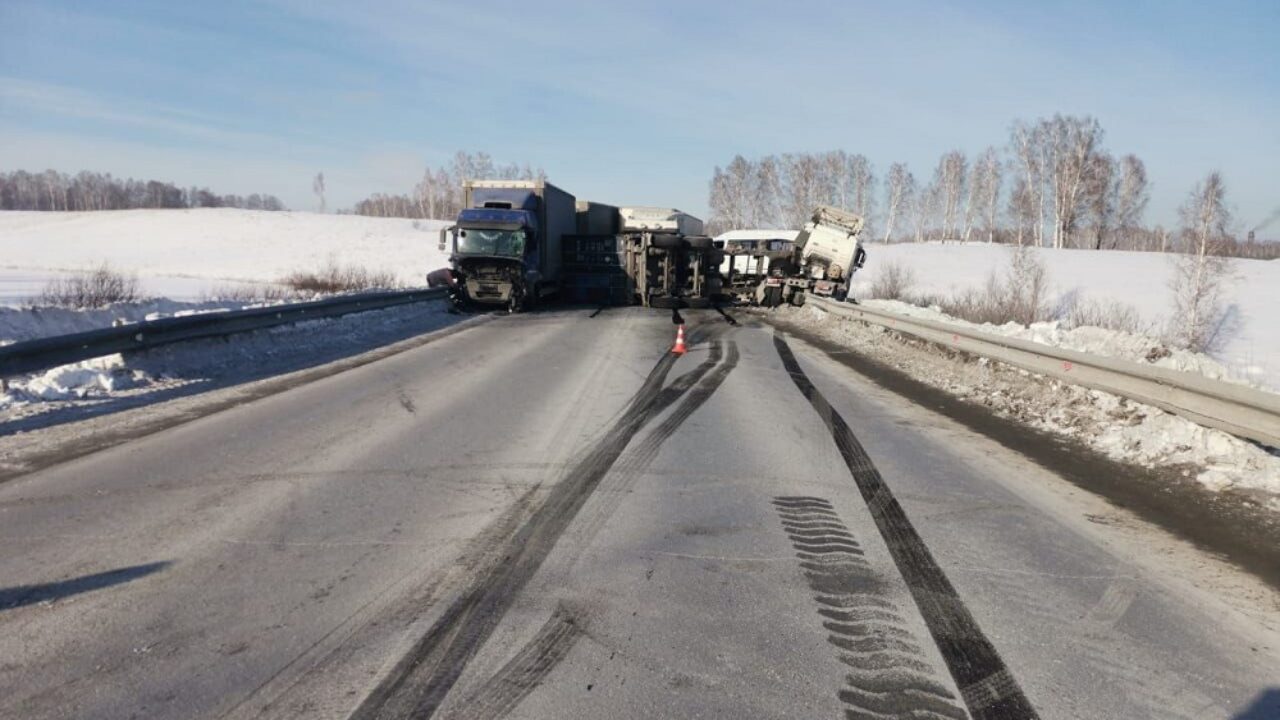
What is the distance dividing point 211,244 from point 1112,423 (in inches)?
3139

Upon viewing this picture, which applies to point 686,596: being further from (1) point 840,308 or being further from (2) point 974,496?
(1) point 840,308

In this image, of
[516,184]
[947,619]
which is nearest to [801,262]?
[516,184]

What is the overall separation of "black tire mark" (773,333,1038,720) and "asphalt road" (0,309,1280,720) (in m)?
0.02

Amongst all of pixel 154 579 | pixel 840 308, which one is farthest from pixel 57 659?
pixel 840 308

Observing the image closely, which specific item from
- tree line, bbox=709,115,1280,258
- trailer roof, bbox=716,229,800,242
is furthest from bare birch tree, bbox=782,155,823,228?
trailer roof, bbox=716,229,800,242

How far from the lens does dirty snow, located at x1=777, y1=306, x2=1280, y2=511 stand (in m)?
6.59

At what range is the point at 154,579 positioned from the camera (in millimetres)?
4293

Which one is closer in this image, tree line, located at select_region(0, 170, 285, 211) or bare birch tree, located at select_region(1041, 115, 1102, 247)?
bare birch tree, located at select_region(1041, 115, 1102, 247)

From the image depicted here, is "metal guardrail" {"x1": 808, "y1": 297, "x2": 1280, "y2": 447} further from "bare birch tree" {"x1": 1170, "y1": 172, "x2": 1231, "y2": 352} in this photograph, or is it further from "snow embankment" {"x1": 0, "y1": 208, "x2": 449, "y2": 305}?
"snow embankment" {"x1": 0, "y1": 208, "x2": 449, "y2": 305}

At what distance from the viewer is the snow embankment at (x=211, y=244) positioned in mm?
52438

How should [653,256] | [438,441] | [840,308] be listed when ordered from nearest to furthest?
1. [438,441]
2. [840,308]
3. [653,256]

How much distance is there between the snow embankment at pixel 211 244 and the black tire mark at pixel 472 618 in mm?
35702

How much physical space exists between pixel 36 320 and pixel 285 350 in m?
4.37

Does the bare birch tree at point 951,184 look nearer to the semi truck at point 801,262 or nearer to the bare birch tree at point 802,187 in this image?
the bare birch tree at point 802,187
